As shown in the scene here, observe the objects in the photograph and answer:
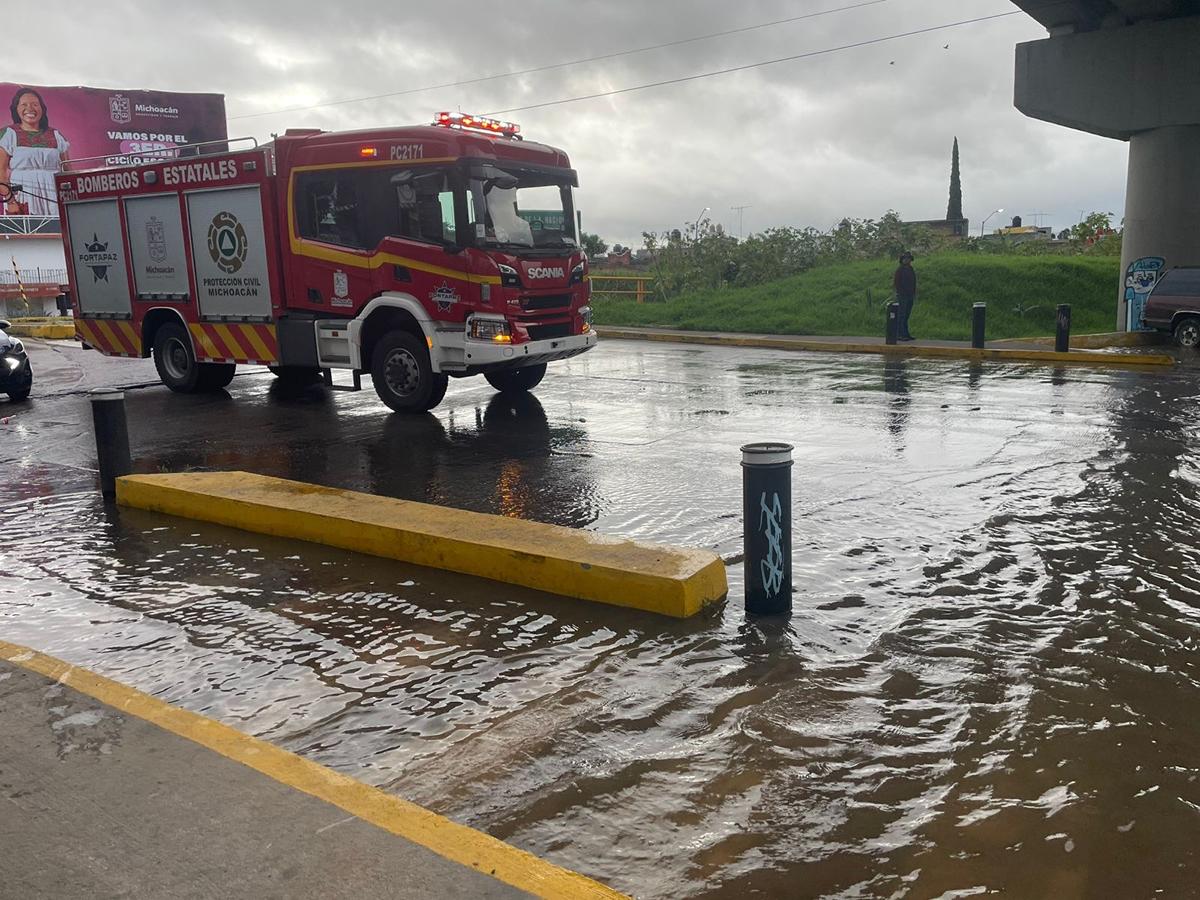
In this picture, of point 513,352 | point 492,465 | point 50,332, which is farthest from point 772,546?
point 50,332

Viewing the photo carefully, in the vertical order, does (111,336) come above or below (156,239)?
below

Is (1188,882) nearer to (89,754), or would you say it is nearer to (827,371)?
(89,754)

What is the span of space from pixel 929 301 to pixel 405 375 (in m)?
18.7

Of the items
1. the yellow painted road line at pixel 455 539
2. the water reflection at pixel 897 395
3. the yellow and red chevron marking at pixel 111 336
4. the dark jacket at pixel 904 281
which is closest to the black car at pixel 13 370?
the yellow and red chevron marking at pixel 111 336

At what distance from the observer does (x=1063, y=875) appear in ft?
9.58

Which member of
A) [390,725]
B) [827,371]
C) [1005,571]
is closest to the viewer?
[390,725]

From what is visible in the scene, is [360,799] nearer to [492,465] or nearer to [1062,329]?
[492,465]

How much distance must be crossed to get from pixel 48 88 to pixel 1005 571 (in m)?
75.7

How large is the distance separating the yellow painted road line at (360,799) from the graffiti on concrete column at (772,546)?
2.26 m

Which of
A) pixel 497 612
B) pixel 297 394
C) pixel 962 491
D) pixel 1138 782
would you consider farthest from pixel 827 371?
pixel 1138 782

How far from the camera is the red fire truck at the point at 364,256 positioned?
11.3 meters

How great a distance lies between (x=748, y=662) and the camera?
14.6 feet

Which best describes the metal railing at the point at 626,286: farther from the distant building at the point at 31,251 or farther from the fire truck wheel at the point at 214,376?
the distant building at the point at 31,251

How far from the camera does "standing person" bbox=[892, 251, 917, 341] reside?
21.2m
